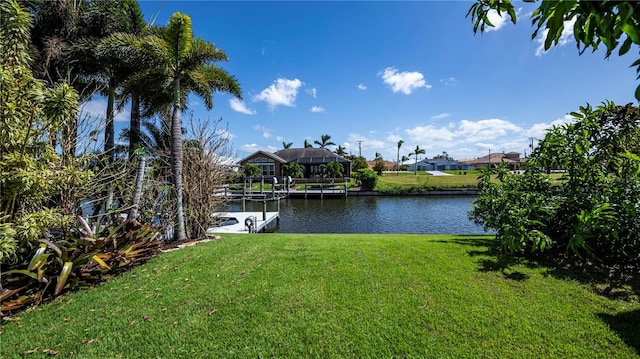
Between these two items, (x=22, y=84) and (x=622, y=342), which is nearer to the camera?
(x=622, y=342)

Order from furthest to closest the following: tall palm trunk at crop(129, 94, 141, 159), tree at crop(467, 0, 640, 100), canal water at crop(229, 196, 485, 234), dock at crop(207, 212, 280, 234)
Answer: canal water at crop(229, 196, 485, 234) < tall palm trunk at crop(129, 94, 141, 159) < dock at crop(207, 212, 280, 234) < tree at crop(467, 0, 640, 100)

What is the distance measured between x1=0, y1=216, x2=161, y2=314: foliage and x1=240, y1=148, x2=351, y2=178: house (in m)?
32.8

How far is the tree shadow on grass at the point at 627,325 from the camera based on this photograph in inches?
102

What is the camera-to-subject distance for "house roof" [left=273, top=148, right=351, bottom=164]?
131 feet

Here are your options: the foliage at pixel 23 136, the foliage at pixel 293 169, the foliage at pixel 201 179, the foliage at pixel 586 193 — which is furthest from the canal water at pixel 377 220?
the foliage at pixel 293 169

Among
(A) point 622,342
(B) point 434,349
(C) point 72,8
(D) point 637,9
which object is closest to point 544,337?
(A) point 622,342

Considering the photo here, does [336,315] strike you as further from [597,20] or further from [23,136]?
[23,136]

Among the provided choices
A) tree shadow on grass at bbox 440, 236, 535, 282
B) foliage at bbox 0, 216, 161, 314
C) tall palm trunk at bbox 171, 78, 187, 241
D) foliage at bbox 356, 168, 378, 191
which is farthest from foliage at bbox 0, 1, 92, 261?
foliage at bbox 356, 168, 378, 191

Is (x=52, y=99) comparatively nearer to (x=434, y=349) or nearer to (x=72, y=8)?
(x=434, y=349)

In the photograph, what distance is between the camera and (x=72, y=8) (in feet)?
36.3

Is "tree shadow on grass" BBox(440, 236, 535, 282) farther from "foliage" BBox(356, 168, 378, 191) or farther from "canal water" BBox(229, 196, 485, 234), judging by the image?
"foliage" BBox(356, 168, 378, 191)

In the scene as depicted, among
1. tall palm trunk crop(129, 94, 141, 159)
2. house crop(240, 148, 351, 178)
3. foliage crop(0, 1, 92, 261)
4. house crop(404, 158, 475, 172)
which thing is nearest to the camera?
foliage crop(0, 1, 92, 261)

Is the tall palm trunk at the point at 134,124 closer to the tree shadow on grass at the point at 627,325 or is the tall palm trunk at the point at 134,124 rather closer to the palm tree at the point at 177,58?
the palm tree at the point at 177,58

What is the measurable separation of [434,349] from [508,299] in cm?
152
